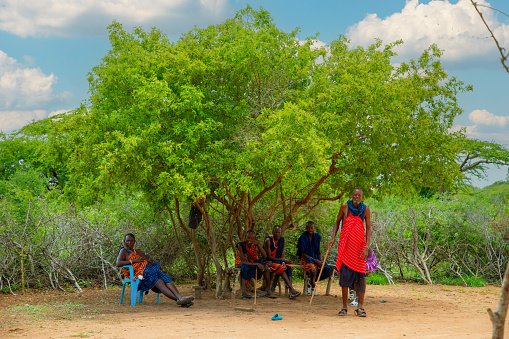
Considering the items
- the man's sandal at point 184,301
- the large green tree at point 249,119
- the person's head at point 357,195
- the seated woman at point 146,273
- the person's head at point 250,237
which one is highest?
the large green tree at point 249,119

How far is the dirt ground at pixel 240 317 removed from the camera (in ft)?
20.8

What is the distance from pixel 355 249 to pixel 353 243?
9 cm

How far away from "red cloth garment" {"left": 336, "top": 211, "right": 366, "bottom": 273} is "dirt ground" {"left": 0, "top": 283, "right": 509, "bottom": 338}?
0.79 metres

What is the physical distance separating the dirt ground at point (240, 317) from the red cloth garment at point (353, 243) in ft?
2.59

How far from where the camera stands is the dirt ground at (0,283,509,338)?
20.8 ft

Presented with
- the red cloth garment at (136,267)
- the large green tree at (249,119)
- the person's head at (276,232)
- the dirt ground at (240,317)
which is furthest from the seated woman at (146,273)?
the person's head at (276,232)

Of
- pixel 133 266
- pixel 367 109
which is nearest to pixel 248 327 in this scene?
pixel 133 266

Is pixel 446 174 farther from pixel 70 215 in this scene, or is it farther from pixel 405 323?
pixel 70 215

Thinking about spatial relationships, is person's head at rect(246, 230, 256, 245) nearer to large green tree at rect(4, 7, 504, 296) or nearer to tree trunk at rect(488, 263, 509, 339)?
large green tree at rect(4, 7, 504, 296)

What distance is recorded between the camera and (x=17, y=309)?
8.73 meters

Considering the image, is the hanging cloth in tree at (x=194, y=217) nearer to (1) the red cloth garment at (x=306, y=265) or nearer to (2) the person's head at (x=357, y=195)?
(1) the red cloth garment at (x=306, y=265)

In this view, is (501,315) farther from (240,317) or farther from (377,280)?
(377,280)

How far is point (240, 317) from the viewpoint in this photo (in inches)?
304

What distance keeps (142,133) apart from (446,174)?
522 cm
